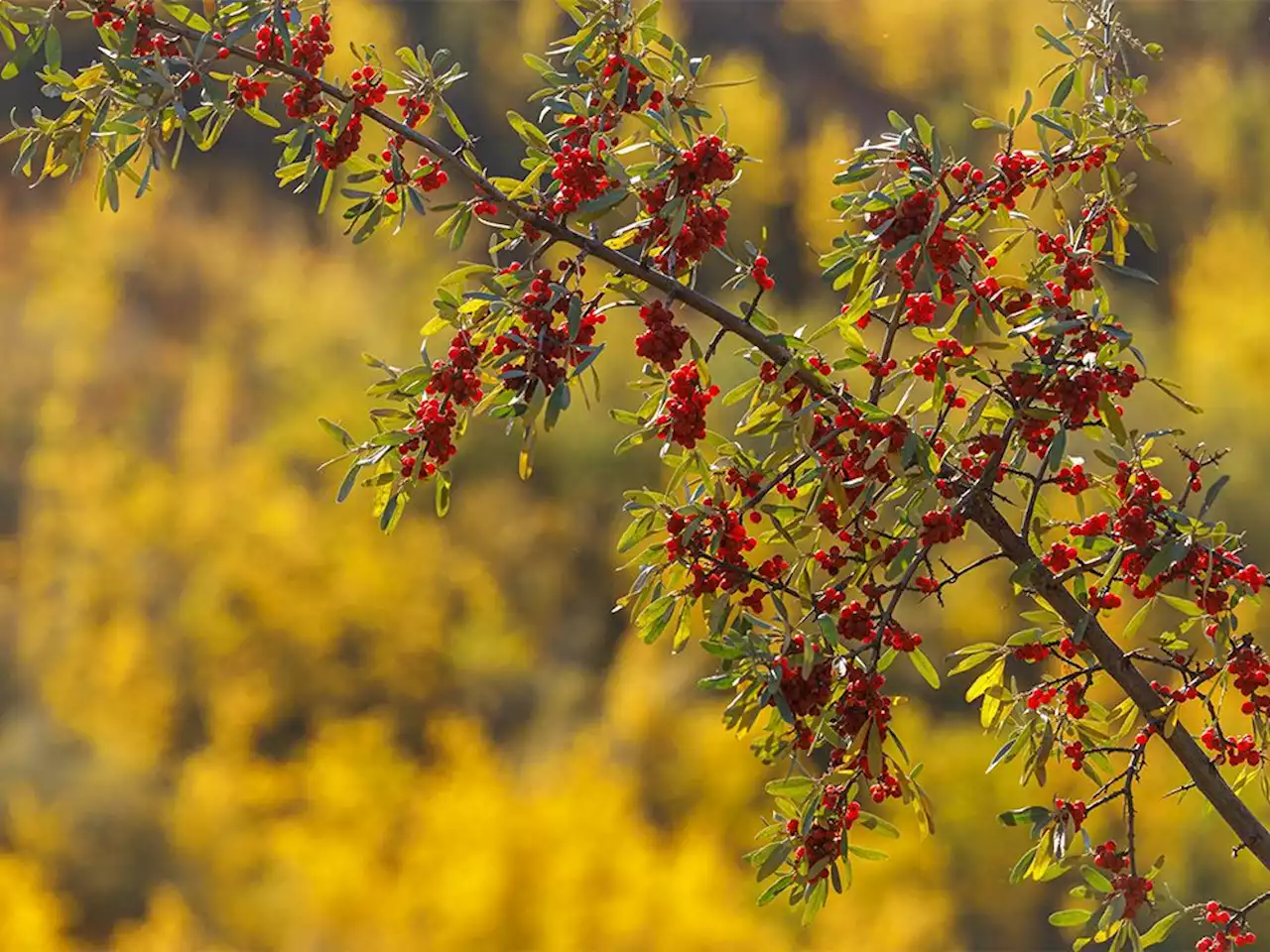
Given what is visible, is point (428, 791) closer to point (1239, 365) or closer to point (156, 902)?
→ point (156, 902)

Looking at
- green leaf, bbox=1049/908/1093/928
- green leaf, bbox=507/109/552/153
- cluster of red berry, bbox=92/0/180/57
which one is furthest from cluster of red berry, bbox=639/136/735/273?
green leaf, bbox=1049/908/1093/928

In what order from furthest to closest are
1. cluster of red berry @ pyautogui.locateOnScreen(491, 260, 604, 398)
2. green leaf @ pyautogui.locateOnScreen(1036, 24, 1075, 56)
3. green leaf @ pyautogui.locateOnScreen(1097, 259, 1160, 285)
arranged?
green leaf @ pyautogui.locateOnScreen(1036, 24, 1075, 56) < green leaf @ pyautogui.locateOnScreen(1097, 259, 1160, 285) < cluster of red berry @ pyautogui.locateOnScreen(491, 260, 604, 398)

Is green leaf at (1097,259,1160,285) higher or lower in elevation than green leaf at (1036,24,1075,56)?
lower

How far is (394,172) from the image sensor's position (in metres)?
1.50

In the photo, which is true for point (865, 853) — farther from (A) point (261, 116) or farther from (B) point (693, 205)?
(A) point (261, 116)

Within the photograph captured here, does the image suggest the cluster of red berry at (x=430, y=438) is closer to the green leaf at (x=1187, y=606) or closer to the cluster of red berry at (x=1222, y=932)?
the green leaf at (x=1187, y=606)

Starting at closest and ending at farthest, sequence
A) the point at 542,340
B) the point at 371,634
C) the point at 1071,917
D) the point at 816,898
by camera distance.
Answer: the point at 542,340 → the point at 816,898 → the point at 1071,917 → the point at 371,634

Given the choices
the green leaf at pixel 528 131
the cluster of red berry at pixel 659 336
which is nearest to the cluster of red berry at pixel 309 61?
the green leaf at pixel 528 131

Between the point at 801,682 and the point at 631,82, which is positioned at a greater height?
the point at 631,82

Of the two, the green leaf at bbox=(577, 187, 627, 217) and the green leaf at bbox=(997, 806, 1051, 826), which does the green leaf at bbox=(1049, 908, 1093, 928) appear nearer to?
the green leaf at bbox=(997, 806, 1051, 826)

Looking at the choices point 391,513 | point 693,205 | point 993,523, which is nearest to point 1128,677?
point 993,523

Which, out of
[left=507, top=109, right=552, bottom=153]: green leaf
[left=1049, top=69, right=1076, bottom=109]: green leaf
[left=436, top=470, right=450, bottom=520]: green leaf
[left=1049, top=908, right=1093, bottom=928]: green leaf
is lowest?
[left=1049, top=908, right=1093, bottom=928]: green leaf

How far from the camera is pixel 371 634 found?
19.8 m

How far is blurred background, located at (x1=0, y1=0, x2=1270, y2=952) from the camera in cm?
1332
